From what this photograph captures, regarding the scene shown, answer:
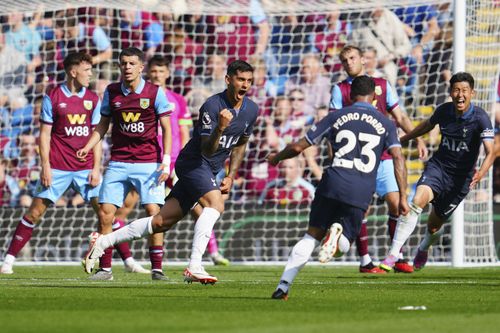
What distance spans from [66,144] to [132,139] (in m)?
1.87

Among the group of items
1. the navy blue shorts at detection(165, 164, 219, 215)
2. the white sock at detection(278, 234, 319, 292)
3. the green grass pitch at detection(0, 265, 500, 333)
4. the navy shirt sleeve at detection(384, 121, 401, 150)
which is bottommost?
the green grass pitch at detection(0, 265, 500, 333)

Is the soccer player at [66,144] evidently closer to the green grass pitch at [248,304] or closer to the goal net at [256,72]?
the green grass pitch at [248,304]

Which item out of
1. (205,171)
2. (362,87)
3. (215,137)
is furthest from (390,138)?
(205,171)

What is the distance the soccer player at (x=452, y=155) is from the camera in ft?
38.1

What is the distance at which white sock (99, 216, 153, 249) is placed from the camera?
9.59 meters

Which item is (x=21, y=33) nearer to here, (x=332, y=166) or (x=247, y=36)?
(x=247, y=36)

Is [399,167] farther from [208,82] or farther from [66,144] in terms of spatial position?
[208,82]

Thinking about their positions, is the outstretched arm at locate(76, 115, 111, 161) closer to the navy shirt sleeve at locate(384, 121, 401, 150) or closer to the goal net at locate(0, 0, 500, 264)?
the navy shirt sleeve at locate(384, 121, 401, 150)

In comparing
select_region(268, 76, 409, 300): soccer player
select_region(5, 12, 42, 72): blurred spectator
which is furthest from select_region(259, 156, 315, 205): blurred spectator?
select_region(268, 76, 409, 300): soccer player

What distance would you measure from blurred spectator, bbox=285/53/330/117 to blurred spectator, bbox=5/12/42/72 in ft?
12.7

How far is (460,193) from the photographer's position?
12102 mm

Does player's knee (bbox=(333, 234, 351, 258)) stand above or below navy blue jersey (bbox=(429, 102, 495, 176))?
below

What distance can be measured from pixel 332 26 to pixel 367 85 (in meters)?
8.75

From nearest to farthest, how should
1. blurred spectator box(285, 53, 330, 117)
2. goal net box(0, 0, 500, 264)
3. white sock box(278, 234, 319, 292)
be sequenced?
white sock box(278, 234, 319, 292) < goal net box(0, 0, 500, 264) < blurred spectator box(285, 53, 330, 117)
